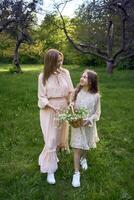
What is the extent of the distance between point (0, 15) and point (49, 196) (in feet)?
70.9

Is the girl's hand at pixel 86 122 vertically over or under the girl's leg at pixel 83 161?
over

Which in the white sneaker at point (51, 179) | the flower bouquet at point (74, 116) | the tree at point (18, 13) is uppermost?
the tree at point (18, 13)

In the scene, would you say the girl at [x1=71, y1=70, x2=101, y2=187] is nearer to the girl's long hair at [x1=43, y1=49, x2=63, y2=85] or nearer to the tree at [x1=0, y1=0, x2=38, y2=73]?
the girl's long hair at [x1=43, y1=49, x2=63, y2=85]

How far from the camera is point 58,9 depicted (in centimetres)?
2584

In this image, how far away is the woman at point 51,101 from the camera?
6.54 m

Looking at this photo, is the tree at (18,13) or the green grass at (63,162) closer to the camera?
the green grass at (63,162)

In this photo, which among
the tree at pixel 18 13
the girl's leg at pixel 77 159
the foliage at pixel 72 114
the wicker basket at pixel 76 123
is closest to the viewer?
the foliage at pixel 72 114

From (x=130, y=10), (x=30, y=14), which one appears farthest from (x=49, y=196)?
(x=30, y=14)

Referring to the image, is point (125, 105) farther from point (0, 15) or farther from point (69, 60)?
point (69, 60)

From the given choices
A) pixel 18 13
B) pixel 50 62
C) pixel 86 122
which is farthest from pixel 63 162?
pixel 18 13

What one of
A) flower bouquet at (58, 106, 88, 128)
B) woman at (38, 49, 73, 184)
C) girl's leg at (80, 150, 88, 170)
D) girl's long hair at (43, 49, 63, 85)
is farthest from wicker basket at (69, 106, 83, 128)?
girl's leg at (80, 150, 88, 170)

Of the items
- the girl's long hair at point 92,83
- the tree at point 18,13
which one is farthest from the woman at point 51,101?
the tree at point 18,13

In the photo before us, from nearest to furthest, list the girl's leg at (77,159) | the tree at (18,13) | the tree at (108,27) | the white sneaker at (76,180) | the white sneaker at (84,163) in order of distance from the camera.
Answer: the white sneaker at (76,180) < the girl's leg at (77,159) < the white sneaker at (84,163) < the tree at (108,27) < the tree at (18,13)

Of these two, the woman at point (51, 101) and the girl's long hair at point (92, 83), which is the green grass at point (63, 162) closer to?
the woman at point (51, 101)
